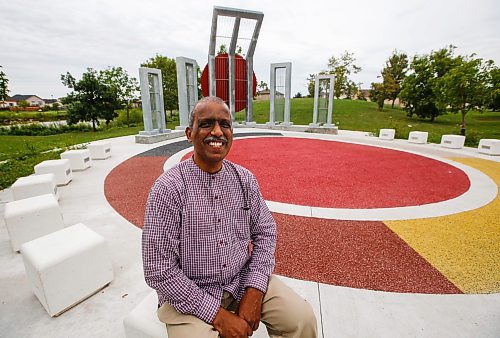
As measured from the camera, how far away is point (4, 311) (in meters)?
2.37

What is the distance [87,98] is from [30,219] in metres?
23.1

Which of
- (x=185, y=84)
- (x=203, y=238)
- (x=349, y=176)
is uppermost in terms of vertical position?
(x=185, y=84)

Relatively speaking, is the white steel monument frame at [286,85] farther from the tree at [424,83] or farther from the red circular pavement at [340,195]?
the tree at [424,83]

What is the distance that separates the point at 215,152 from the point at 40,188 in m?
4.52

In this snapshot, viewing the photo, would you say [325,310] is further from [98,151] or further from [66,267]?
[98,151]

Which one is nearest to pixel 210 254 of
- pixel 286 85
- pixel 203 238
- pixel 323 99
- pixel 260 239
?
pixel 203 238

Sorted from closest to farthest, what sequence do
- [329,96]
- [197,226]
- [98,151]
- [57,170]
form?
[197,226] → [57,170] → [98,151] → [329,96]

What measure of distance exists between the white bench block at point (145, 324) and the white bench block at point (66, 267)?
100cm

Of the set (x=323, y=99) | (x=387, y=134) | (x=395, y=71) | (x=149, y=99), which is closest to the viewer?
(x=149, y=99)

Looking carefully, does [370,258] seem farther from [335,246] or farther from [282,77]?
[282,77]

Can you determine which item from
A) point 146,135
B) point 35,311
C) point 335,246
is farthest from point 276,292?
point 146,135

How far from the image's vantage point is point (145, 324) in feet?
5.79

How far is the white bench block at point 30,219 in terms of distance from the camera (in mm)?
3252

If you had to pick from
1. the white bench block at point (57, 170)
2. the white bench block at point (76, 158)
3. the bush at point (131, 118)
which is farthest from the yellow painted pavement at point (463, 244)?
the bush at point (131, 118)
